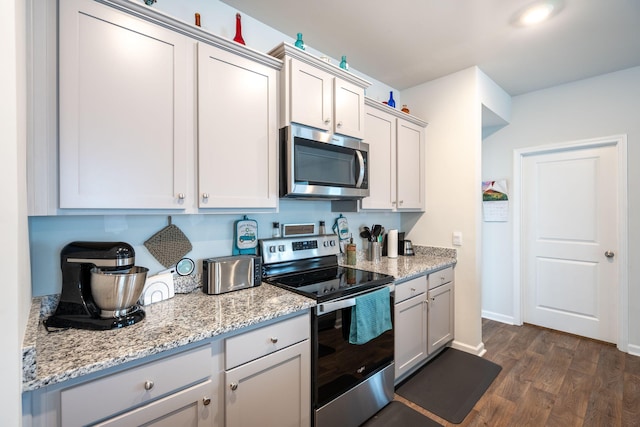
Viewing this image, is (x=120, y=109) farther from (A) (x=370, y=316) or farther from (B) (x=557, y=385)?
(B) (x=557, y=385)

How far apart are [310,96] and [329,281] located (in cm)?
120

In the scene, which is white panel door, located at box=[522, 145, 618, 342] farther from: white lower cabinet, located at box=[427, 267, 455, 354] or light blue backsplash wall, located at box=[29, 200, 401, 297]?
light blue backsplash wall, located at box=[29, 200, 401, 297]

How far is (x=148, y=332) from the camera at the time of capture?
112 cm

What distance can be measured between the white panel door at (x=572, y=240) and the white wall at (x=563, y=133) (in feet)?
0.46

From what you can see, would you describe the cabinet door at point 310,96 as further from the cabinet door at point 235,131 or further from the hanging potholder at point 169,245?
the hanging potholder at point 169,245

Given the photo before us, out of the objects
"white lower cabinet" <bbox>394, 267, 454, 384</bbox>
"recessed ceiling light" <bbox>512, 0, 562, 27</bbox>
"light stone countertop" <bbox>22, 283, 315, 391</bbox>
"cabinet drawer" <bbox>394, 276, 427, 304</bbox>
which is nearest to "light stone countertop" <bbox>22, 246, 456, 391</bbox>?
"light stone countertop" <bbox>22, 283, 315, 391</bbox>

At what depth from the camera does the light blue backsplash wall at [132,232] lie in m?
1.29

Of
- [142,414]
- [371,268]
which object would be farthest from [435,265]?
[142,414]

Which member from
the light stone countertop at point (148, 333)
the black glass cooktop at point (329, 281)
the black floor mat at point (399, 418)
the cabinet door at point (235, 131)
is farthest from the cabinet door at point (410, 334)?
the cabinet door at point (235, 131)

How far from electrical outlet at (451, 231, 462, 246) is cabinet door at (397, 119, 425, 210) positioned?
408 millimetres

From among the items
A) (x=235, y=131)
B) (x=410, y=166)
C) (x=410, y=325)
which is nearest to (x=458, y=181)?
(x=410, y=166)

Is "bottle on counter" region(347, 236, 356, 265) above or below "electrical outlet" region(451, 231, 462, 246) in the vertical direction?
below

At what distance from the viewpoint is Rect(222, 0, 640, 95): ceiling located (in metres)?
1.90

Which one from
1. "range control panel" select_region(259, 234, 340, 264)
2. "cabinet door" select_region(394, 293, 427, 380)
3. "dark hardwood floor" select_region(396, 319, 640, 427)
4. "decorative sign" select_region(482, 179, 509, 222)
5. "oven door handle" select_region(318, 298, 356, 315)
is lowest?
"dark hardwood floor" select_region(396, 319, 640, 427)
